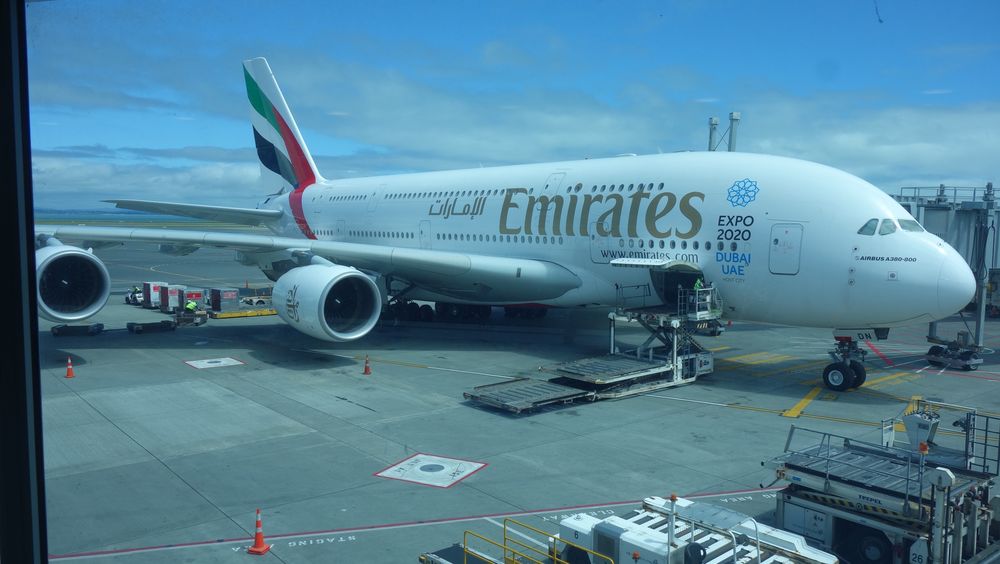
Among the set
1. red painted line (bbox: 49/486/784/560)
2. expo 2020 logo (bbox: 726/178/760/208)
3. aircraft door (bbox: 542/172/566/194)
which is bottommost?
red painted line (bbox: 49/486/784/560)

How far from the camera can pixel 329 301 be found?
1655 centimetres

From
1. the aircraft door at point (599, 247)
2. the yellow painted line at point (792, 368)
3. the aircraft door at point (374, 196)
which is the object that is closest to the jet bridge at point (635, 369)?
the aircraft door at point (599, 247)

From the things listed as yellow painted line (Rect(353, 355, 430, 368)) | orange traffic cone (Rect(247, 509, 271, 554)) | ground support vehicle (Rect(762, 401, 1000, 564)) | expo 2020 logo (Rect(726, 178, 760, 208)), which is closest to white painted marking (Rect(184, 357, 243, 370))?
yellow painted line (Rect(353, 355, 430, 368))

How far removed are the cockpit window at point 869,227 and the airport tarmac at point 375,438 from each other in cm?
297

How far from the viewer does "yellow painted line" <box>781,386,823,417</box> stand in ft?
39.0

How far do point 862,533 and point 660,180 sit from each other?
953 centimetres

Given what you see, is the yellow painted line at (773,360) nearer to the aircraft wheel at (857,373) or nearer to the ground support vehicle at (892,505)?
the aircraft wheel at (857,373)

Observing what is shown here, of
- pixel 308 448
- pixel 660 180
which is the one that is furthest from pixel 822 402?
pixel 308 448

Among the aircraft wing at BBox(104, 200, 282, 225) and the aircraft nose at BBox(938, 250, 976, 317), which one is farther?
the aircraft wing at BBox(104, 200, 282, 225)

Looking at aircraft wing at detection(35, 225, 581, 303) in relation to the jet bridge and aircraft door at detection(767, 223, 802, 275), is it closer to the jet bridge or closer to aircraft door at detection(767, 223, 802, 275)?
the jet bridge

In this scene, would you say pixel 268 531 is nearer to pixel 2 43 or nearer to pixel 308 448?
pixel 308 448

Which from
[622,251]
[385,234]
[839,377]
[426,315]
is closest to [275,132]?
[385,234]

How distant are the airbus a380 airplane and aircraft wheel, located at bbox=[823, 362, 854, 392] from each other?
0.03 m

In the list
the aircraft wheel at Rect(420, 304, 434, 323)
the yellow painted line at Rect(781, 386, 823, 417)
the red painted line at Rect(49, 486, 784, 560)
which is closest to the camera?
the red painted line at Rect(49, 486, 784, 560)
